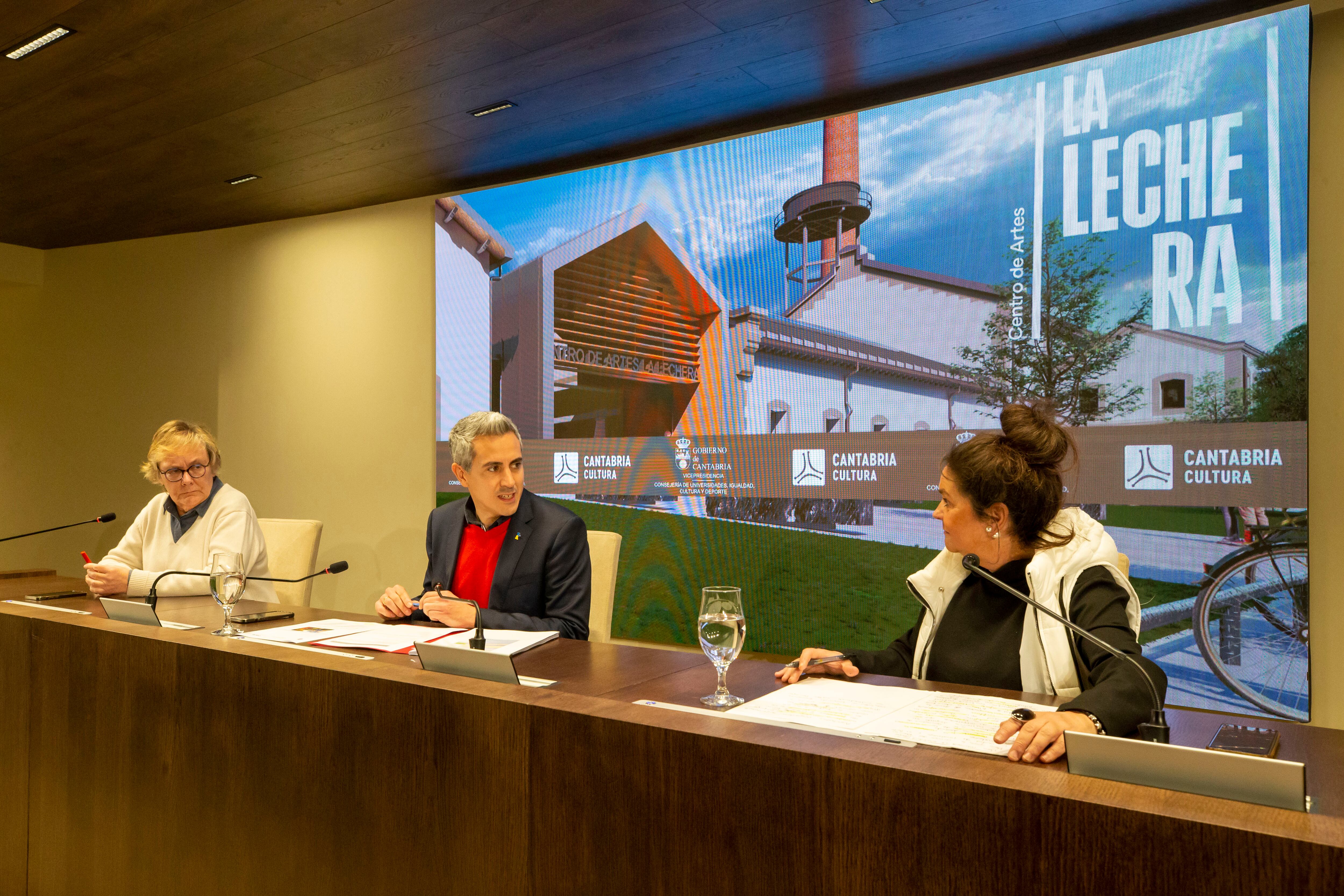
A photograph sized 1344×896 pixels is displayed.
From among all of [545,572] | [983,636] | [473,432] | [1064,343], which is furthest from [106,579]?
[1064,343]

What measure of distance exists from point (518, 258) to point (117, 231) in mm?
3314

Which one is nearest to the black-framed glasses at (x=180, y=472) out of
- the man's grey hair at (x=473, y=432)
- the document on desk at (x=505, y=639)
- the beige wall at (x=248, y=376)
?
the man's grey hair at (x=473, y=432)

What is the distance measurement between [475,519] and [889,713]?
163 cm

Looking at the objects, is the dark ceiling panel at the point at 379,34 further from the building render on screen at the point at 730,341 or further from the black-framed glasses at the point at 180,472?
the black-framed glasses at the point at 180,472

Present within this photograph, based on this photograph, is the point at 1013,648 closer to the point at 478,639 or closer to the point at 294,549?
the point at 478,639

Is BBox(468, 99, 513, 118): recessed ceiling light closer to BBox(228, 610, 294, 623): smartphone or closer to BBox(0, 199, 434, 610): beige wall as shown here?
BBox(0, 199, 434, 610): beige wall

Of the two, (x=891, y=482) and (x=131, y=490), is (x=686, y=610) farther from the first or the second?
(x=131, y=490)

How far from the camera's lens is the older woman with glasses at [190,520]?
2.98 meters

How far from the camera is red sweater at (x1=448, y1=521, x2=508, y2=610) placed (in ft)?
8.38

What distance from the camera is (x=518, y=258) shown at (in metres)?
4.92

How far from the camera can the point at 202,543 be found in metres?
2.99

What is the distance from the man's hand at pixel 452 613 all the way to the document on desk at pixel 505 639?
1.2 inches

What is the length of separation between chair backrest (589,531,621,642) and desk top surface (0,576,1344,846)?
564mm

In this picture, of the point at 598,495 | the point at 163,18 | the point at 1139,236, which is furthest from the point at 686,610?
the point at 163,18
